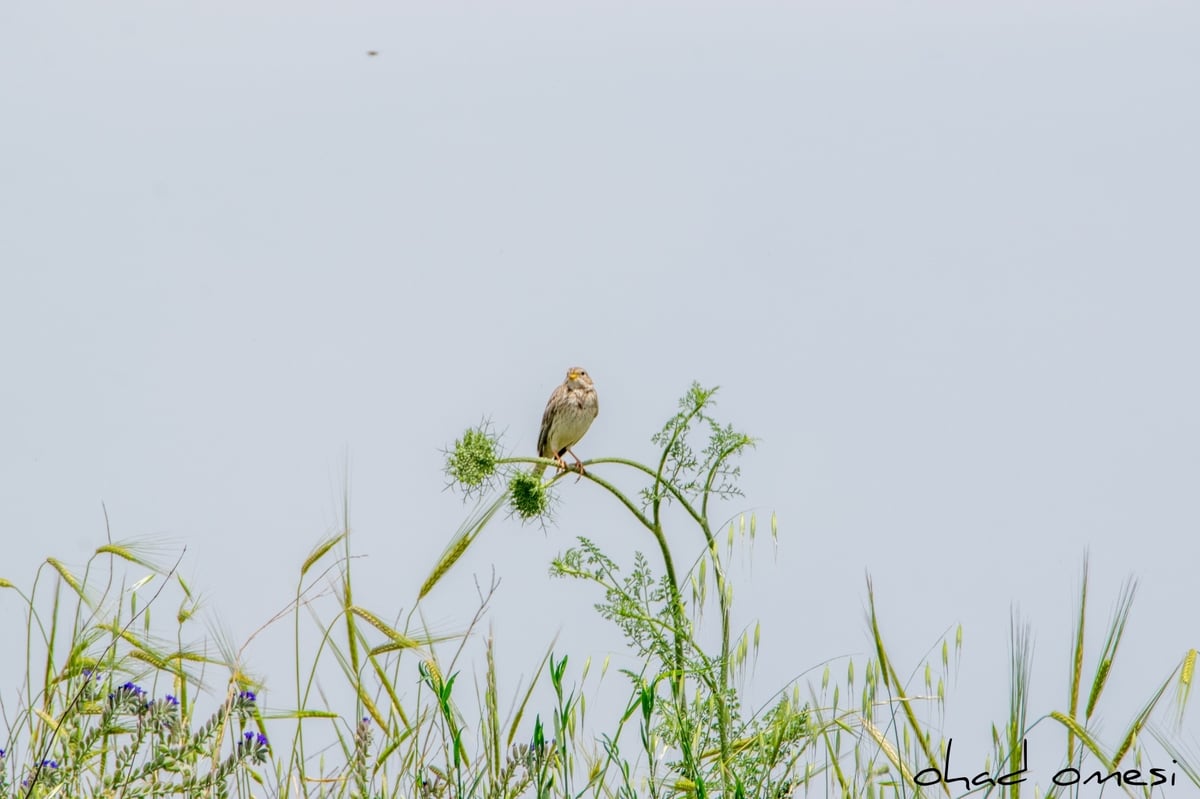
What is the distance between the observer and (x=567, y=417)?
35.6 ft

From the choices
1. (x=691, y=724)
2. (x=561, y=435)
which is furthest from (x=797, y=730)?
(x=561, y=435)

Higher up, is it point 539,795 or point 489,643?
point 489,643

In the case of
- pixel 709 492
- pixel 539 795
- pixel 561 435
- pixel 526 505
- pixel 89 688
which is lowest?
pixel 539 795

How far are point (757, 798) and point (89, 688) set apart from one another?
1.76 meters

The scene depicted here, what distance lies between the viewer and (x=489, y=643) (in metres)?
3.82

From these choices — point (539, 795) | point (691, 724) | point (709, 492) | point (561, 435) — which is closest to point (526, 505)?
point (709, 492)

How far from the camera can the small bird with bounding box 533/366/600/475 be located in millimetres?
10859

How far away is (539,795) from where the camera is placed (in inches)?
140

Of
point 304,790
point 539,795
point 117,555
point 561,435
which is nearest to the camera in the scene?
point 539,795

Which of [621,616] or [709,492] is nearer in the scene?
[621,616]

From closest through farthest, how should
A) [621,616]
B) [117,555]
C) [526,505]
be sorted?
[117,555], [621,616], [526,505]

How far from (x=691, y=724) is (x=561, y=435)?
6378mm

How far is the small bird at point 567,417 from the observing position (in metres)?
10.9

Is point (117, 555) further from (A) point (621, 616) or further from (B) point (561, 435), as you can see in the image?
(B) point (561, 435)
